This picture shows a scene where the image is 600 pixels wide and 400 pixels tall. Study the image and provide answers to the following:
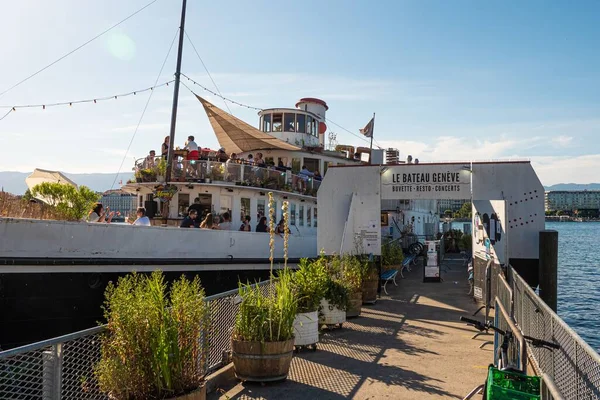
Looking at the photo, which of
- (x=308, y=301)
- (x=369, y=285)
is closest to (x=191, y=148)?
(x=369, y=285)

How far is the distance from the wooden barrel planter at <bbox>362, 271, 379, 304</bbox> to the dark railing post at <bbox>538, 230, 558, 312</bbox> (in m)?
3.64

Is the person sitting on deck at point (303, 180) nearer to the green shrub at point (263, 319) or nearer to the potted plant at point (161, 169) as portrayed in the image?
the potted plant at point (161, 169)

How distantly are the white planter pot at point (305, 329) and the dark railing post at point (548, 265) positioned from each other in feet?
20.8

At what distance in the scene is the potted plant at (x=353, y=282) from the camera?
10062 millimetres

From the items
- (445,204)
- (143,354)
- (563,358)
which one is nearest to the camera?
(563,358)

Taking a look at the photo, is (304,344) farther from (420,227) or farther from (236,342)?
(420,227)

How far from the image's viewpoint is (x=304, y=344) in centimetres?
764

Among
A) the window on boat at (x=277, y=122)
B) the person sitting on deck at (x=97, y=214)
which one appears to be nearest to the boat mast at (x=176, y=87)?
the person sitting on deck at (x=97, y=214)

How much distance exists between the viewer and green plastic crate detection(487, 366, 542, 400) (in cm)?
368

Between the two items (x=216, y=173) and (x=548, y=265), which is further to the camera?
(x=216, y=173)

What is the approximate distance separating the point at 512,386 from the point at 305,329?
4165 millimetres

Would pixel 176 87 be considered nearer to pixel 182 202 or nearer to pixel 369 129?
pixel 182 202

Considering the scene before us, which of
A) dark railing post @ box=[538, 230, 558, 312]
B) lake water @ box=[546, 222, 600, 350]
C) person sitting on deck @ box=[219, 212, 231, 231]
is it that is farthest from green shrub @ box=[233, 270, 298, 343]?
→ lake water @ box=[546, 222, 600, 350]

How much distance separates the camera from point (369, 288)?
39.3 ft
